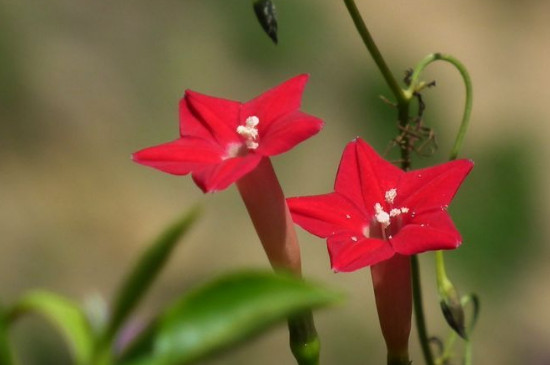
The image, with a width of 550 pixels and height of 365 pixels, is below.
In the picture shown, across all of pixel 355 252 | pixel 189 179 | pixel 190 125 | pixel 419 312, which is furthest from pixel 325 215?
pixel 189 179

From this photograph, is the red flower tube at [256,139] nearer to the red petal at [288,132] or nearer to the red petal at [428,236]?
the red petal at [288,132]

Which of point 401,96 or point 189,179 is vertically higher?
point 401,96

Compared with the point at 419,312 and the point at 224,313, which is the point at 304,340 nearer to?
the point at 419,312

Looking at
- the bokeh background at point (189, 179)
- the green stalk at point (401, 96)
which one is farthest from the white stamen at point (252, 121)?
the bokeh background at point (189, 179)

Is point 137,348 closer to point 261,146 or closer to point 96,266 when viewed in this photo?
point 261,146

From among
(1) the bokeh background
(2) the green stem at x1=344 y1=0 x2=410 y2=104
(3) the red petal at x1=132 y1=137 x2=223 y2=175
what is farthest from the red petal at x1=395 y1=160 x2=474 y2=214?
(1) the bokeh background
